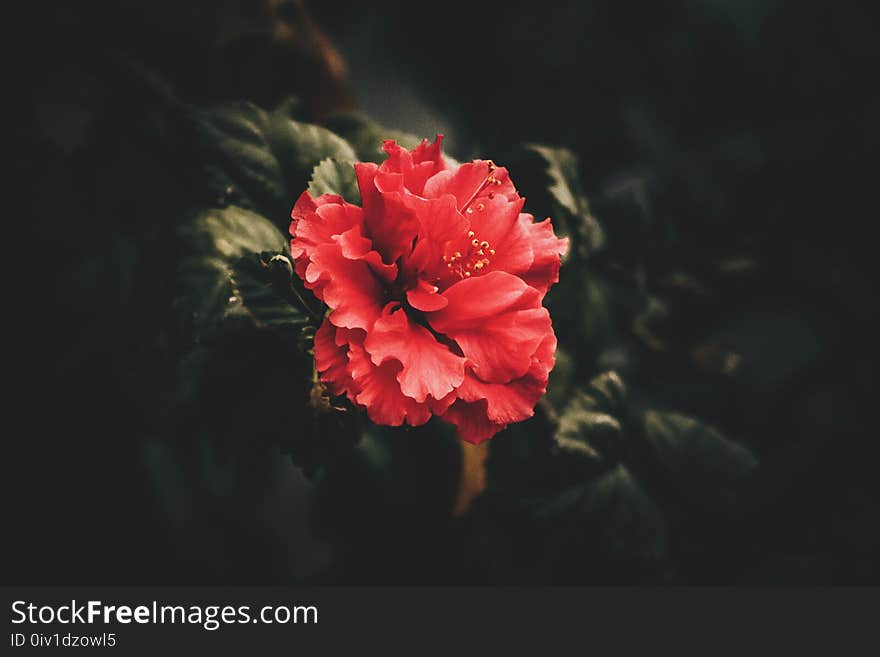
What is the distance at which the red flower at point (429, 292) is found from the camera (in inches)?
24.5

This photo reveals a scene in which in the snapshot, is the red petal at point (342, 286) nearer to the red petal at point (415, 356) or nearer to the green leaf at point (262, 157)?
the red petal at point (415, 356)

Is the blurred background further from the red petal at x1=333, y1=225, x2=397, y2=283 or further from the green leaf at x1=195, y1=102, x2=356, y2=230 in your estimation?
the red petal at x1=333, y1=225, x2=397, y2=283

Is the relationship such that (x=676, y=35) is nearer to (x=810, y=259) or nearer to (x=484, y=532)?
(x=810, y=259)

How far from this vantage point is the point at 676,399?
4.55 ft

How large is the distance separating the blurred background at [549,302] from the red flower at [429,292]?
5.7 inches

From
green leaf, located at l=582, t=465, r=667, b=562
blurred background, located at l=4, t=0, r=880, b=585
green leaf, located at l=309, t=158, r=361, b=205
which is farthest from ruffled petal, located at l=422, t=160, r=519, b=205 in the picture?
green leaf, located at l=582, t=465, r=667, b=562

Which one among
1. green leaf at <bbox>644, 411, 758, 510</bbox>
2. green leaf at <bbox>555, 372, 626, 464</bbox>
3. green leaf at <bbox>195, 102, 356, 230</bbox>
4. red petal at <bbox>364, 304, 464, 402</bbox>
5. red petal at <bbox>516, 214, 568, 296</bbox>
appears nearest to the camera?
red petal at <bbox>364, 304, 464, 402</bbox>

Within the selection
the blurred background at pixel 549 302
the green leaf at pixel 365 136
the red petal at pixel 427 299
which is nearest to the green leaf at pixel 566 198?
the blurred background at pixel 549 302

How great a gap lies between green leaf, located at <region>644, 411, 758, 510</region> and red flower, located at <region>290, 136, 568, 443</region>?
0.56 meters

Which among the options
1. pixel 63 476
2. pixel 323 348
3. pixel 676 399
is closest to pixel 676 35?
pixel 676 399

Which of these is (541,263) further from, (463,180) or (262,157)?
(262,157)

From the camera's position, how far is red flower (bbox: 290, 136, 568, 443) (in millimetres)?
622

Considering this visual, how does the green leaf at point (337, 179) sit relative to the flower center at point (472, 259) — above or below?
above

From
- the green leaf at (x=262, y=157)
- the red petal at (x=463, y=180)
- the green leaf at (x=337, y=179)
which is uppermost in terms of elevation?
the green leaf at (x=262, y=157)
